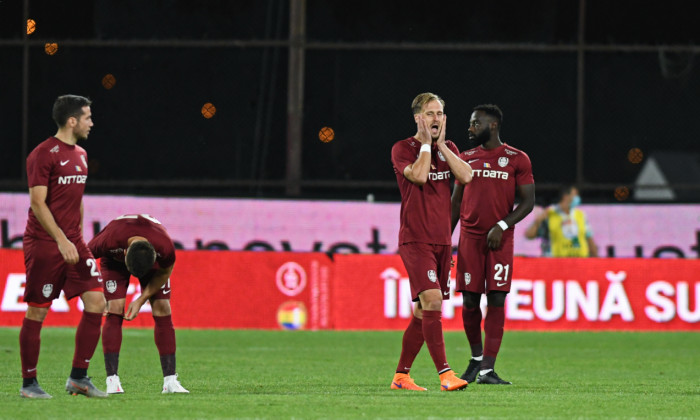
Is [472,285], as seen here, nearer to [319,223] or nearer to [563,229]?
[563,229]

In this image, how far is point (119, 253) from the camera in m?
8.84

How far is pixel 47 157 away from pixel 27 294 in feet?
3.10

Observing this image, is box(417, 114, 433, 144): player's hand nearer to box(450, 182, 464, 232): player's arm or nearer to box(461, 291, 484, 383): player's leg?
box(450, 182, 464, 232): player's arm

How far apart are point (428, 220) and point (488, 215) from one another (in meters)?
1.16

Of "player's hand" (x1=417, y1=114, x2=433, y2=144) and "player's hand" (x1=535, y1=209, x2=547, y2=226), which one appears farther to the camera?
"player's hand" (x1=535, y1=209, x2=547, y2=226)

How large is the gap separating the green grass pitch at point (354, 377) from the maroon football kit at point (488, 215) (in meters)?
0.88

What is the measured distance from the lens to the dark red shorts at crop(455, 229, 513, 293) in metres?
10.1

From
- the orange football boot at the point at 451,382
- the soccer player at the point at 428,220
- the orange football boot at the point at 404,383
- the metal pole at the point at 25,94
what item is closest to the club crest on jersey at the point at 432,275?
the soccer player at the point at 428,220

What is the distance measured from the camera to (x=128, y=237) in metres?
8.75

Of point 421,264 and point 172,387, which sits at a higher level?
point 421,264

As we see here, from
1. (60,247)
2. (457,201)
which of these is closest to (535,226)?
(457,201)

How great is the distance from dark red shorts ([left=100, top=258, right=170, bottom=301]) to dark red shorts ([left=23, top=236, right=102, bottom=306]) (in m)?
0.59

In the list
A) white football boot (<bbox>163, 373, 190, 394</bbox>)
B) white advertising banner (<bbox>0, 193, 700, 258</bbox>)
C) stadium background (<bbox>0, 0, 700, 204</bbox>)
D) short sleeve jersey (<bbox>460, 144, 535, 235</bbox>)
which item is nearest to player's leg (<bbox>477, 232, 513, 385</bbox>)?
short sleeve jersey (<bbox>460, 144, 535, 235</bbox>)

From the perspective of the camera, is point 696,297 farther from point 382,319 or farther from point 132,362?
point 132,362
